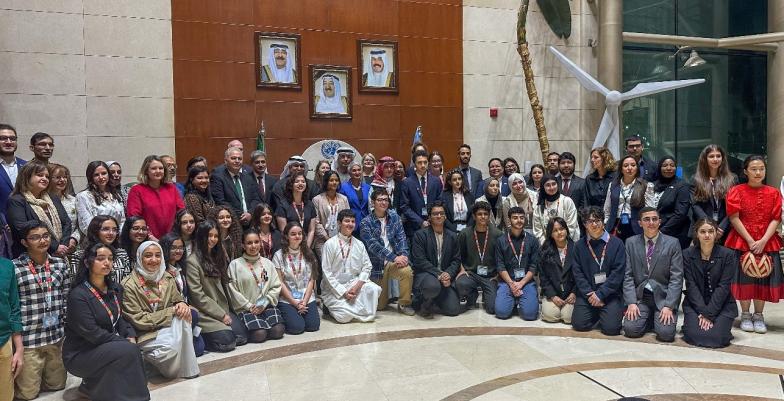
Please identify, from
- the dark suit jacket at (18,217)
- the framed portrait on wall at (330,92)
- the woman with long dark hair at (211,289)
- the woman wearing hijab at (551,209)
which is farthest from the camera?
the framed portrait on wall at (330,92)

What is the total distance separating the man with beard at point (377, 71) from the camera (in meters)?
10.3

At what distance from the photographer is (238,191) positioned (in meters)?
6.44

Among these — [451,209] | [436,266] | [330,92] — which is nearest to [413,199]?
[451,209]

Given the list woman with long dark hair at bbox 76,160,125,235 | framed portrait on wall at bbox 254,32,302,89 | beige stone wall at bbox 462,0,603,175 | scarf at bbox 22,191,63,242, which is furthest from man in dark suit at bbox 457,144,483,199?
scarf at bbox 22,191,63,242

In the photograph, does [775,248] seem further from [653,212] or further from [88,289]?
[88,289]

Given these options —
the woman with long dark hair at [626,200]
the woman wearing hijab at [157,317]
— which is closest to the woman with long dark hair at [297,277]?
the woman wearing hijab at [157,317]

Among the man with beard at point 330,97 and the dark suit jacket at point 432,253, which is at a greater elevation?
the man with beard at point 330,97

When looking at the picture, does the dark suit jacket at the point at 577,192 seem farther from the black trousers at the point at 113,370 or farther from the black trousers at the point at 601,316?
the black trousers at the point at 113,370

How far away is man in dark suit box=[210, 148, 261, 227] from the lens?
6.31 metres

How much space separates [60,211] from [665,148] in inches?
465

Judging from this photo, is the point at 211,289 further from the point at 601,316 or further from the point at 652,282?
the point at 652,282

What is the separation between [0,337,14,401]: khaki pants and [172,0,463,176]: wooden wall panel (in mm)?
5821

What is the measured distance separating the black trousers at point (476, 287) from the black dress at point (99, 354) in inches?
137

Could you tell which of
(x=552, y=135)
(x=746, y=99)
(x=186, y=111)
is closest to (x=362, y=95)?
(x=186, y=111)
